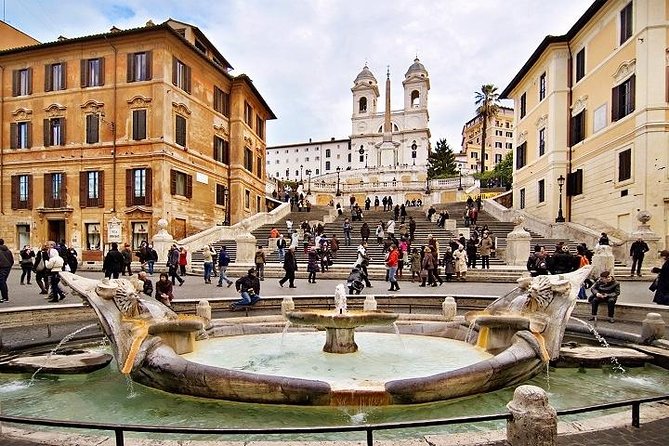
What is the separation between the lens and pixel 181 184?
3294cm

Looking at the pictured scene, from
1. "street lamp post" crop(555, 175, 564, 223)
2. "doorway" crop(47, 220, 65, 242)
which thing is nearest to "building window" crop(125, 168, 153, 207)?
"doorway" crop(47, 220, 65, 242)

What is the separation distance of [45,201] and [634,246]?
33.7m


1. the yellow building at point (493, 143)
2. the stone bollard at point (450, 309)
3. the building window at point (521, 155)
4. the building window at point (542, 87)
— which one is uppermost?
the yellow building at point (493, 143)

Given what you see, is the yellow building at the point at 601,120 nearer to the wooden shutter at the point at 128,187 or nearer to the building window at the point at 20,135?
the wooden shutter at the point at 128,187

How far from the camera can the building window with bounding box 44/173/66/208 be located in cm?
3288

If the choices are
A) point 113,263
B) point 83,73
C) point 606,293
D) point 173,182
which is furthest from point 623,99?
point 83,73

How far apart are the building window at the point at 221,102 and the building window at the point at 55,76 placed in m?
10.1

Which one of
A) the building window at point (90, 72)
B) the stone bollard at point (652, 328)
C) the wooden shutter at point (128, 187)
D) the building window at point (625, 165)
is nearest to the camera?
the stone bollard at point (652, 328)

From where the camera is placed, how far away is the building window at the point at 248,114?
41597 millimetres

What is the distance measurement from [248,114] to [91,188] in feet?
49.1

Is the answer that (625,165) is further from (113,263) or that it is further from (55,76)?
(55,76)

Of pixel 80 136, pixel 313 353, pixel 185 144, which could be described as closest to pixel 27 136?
pixel 80 136

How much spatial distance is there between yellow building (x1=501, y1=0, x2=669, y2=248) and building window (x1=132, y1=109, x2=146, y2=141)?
84.6 ft

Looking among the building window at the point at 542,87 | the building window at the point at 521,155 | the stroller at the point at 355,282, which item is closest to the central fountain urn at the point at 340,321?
the stroller at the point at 355,282
